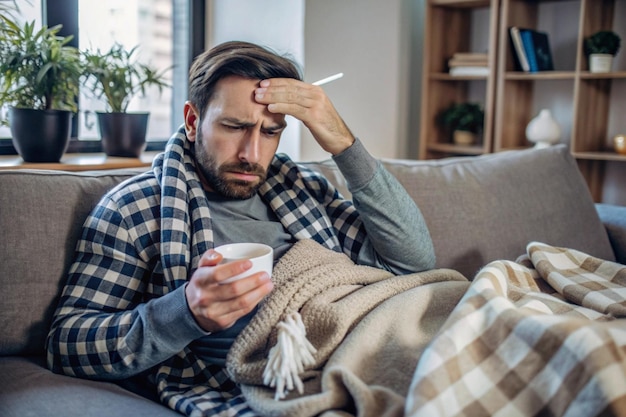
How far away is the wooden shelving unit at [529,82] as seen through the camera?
128 inches

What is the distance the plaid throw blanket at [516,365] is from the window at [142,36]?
2026 millimetres

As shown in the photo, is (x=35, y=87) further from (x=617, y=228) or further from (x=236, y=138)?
(x=617, y=228)

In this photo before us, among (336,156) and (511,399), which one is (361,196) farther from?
(511,399)

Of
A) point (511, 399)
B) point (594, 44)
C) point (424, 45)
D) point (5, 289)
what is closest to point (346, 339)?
point (511, 399)

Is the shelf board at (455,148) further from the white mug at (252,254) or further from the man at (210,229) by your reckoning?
the white mug at (252,254)

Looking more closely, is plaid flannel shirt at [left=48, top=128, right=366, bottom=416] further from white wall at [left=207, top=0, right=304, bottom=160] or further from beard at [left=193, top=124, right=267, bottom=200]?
white wall at [left=207, top=0, right=304, bottom=160]

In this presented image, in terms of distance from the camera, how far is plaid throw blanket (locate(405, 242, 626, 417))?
0.91 metres

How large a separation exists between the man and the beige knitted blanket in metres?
0.08

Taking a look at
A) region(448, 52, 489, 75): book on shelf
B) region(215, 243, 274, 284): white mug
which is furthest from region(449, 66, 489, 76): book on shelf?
region(215, 243, 274, 284): white mug

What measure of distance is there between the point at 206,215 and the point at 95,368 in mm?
353

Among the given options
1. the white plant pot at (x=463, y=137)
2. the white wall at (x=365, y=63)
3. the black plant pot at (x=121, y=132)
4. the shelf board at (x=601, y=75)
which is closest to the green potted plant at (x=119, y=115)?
the black plant pot at (x=121, y=132)

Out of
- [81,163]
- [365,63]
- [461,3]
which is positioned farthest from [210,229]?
[461,3]

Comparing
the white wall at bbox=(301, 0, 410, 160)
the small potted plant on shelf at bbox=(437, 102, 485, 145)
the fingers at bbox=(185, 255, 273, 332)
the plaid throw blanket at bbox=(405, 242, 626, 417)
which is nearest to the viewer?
the plaid throw blanket at bbox=(405, 242, 626, 417)

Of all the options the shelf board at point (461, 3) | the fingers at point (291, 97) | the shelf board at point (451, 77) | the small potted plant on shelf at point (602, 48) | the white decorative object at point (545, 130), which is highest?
the shelf board at point (461, 3)
